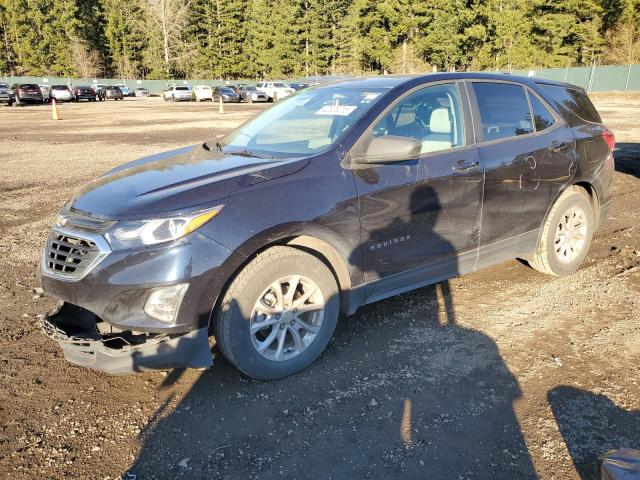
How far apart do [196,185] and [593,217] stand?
3.99 meters

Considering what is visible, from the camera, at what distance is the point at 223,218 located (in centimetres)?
296

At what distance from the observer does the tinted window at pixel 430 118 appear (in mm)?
3824

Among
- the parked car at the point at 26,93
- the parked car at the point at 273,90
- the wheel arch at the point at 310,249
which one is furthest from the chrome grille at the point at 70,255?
the parked car at the point at 26,93

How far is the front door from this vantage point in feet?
11.6

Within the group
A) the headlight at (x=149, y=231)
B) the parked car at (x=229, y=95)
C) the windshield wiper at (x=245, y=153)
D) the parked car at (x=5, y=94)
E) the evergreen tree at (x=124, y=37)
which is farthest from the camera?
the evergreen tree at (x=124, y=37)

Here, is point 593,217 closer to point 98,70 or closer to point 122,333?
point 122,333

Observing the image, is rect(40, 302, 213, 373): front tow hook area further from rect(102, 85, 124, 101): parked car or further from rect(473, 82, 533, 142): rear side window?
rect(102, 85, 124, 101): parked car

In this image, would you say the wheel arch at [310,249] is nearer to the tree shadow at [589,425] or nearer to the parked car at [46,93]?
the tree shadow at [589,425]

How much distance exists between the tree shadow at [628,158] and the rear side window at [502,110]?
22.1 ft

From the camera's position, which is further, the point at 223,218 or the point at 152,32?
the point at 152,32

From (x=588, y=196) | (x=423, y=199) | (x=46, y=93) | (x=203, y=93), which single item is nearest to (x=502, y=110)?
(x=423, y=199)

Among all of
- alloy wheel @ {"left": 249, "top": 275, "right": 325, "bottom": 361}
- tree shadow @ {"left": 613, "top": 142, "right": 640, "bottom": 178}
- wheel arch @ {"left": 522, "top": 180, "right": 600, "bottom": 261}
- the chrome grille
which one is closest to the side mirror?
alloy wheel @ {"left": 249, "top": 275, "right": 325, "bottom": 361}

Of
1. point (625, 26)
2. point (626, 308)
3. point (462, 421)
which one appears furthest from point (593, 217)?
point (625, 26)

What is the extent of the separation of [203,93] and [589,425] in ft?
179
